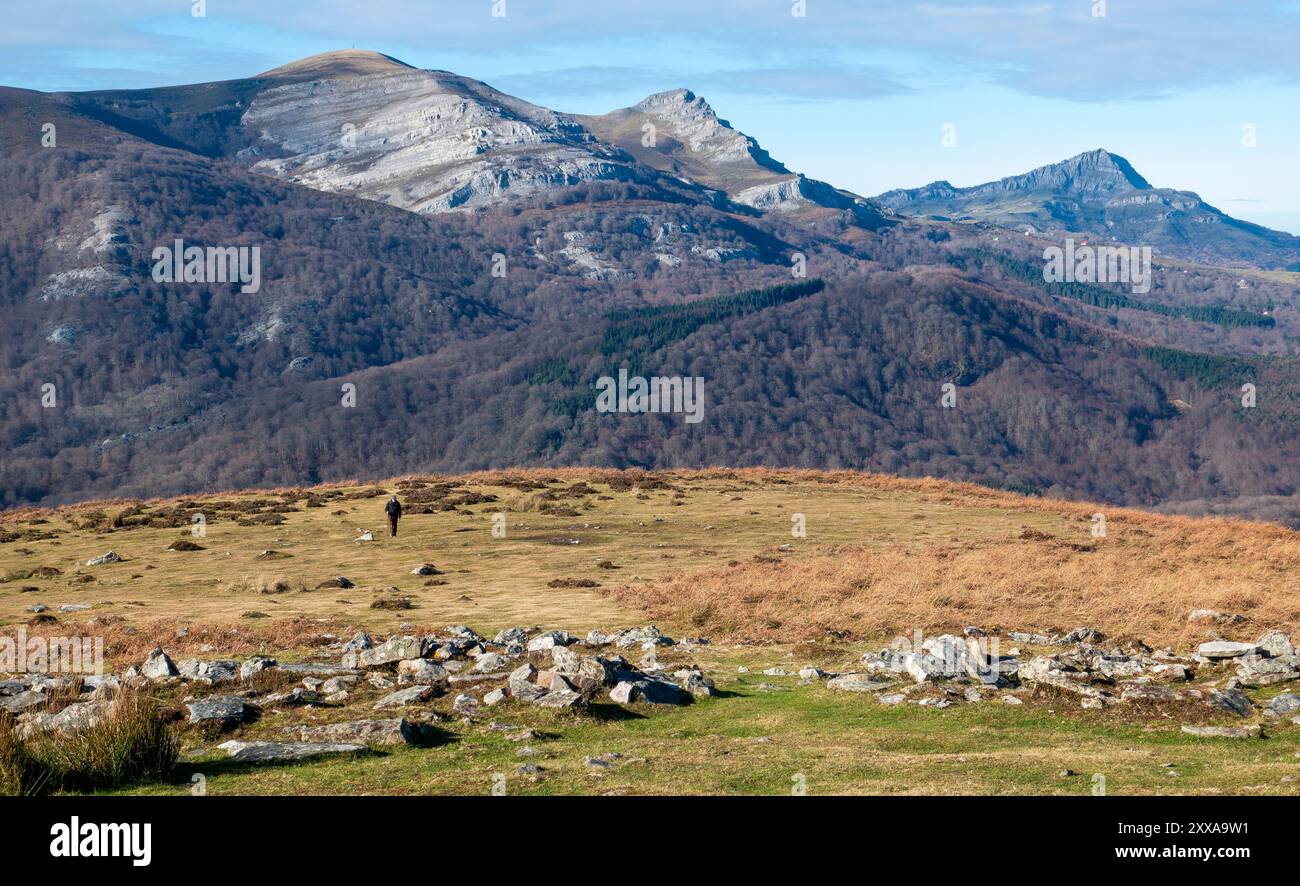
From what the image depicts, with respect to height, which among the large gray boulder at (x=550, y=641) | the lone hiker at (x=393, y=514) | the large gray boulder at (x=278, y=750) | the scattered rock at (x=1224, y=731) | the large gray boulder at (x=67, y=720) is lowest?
the large gray boulder at (x=550, y=641)

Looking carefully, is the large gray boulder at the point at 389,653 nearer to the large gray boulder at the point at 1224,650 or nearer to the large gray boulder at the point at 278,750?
the large gray boulder at the point at 278,750

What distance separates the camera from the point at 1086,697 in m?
17.5

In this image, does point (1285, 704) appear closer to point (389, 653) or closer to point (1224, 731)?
point (1224, 731)

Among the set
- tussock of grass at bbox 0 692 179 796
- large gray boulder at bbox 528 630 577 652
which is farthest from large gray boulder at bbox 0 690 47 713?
large gray boulder at bbox 528 630 577 652

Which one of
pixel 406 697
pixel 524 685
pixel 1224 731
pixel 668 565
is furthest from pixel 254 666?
pixel 668 565

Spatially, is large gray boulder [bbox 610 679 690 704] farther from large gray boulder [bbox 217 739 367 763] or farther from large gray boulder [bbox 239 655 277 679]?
large gray boulder [bbox 239 655 277 679]

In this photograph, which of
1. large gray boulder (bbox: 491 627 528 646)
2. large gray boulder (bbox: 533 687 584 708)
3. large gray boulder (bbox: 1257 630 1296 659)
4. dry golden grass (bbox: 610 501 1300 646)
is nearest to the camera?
large gray boulder (bbox: 533 687 584 708)

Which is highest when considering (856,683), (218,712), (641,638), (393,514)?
(393,514)

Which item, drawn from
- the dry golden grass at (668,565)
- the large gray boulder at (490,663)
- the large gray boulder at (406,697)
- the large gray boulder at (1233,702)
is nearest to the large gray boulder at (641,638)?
the dry golden grass at (668,565)

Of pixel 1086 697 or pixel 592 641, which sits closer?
pixel 1086 697
